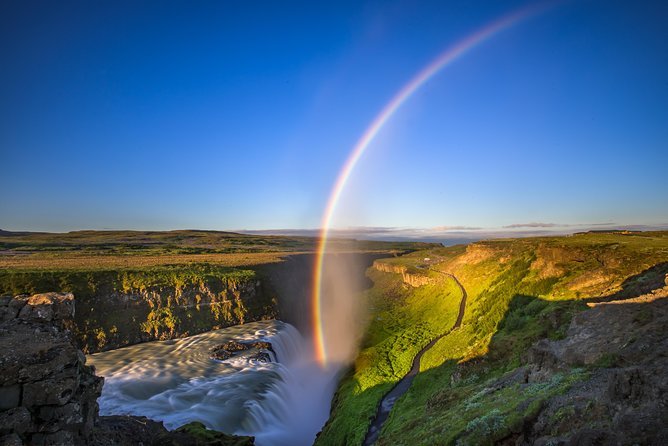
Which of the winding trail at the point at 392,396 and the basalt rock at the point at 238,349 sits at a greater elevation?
the basalt rock at the point at 238,349

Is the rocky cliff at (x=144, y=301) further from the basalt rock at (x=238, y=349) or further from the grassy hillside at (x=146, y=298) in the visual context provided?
the basalt rock at (x=238, y=349)

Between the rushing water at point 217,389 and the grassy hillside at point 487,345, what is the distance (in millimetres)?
4203

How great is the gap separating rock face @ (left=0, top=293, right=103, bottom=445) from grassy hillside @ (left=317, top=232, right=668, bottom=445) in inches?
738

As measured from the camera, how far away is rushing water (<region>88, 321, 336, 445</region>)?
110 ft

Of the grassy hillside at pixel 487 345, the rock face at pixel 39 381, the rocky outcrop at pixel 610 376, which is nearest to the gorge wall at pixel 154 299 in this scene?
the grassy hillside at pixel 487 345

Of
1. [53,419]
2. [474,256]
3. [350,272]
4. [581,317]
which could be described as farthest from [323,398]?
[350,272]

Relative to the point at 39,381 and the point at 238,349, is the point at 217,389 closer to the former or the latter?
the point at 238,349

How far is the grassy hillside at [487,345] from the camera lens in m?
19.4

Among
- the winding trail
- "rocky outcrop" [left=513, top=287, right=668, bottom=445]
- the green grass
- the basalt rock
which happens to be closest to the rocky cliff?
the basalt rock

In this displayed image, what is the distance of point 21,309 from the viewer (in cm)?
1697

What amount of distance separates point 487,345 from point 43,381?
34.5m

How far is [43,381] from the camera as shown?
14875 millimetres

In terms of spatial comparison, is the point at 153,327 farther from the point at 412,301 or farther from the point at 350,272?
the point at 350,272

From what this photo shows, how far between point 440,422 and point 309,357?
43.1m
